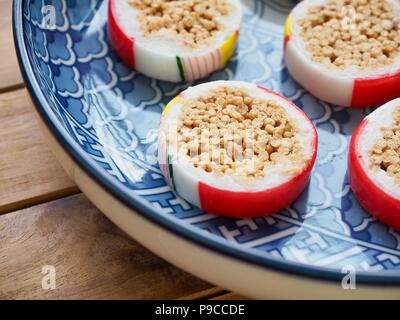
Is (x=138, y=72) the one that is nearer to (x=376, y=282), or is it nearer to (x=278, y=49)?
(x=278, y=49)

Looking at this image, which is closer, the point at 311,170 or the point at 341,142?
the point at 311,170

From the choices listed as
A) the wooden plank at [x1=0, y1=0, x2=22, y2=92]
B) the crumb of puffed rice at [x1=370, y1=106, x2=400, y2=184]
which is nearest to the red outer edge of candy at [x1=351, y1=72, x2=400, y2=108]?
the crumb of puffed rice at [x1=370, y1=106, x2=400, y2=184]

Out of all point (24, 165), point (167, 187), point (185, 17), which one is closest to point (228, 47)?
point (185, 17)

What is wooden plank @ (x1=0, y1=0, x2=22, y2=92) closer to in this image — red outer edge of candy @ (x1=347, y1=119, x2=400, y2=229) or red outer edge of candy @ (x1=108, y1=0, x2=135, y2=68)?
red outer edge of candy @ (x1=108, y1=0, x2=135, y2=68)

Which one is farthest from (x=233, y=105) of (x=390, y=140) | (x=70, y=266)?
(x=70, y=266)

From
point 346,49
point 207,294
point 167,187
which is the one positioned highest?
point 346,49

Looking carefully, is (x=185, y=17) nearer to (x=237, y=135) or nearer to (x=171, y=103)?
(x=171, y=103)
